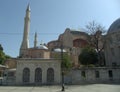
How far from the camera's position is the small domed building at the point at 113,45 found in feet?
109

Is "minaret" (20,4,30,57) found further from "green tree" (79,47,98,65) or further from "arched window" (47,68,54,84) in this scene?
"arched window" (47,68,54,84)

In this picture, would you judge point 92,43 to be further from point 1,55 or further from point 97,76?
point 1,55

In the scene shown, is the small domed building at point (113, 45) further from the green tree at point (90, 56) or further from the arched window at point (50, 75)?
the arched window at point (50, 75)

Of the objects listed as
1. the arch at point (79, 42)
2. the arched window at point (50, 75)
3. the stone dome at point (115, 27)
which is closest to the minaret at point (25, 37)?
the arched window at point (50, 75)

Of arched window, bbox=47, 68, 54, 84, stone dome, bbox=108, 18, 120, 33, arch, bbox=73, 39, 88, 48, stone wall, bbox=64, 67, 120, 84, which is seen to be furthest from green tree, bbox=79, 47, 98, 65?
arch, bbox=73, 39, 88, 48

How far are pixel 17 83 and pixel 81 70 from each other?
10.2 m

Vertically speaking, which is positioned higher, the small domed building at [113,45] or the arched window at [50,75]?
the small domed building at [113,45]

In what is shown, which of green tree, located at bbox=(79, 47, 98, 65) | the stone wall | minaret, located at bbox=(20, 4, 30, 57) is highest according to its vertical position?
minaret, located at bbox=(20, 4, 30, 57)

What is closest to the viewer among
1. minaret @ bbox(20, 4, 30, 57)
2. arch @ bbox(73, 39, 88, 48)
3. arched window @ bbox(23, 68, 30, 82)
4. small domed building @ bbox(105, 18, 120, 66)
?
arched window @ bbox(23, 68, 30, 82)

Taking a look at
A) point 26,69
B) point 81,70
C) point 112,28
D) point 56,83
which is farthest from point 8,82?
point 112,28

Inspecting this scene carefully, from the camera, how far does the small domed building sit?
3338 centimetres

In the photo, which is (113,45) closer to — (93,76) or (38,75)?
(93,76)

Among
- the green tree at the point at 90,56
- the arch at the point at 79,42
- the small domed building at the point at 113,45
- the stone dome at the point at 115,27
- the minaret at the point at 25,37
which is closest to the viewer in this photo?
the small domed building at the point at 113,45

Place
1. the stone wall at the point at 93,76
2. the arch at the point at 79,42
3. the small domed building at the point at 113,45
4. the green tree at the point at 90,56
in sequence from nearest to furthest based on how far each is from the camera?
the stone wall at the point at 93,76 → the small domed building at the point at 113,45 → the green tree at the point at 90,56 → the arch at the point at 79,42
